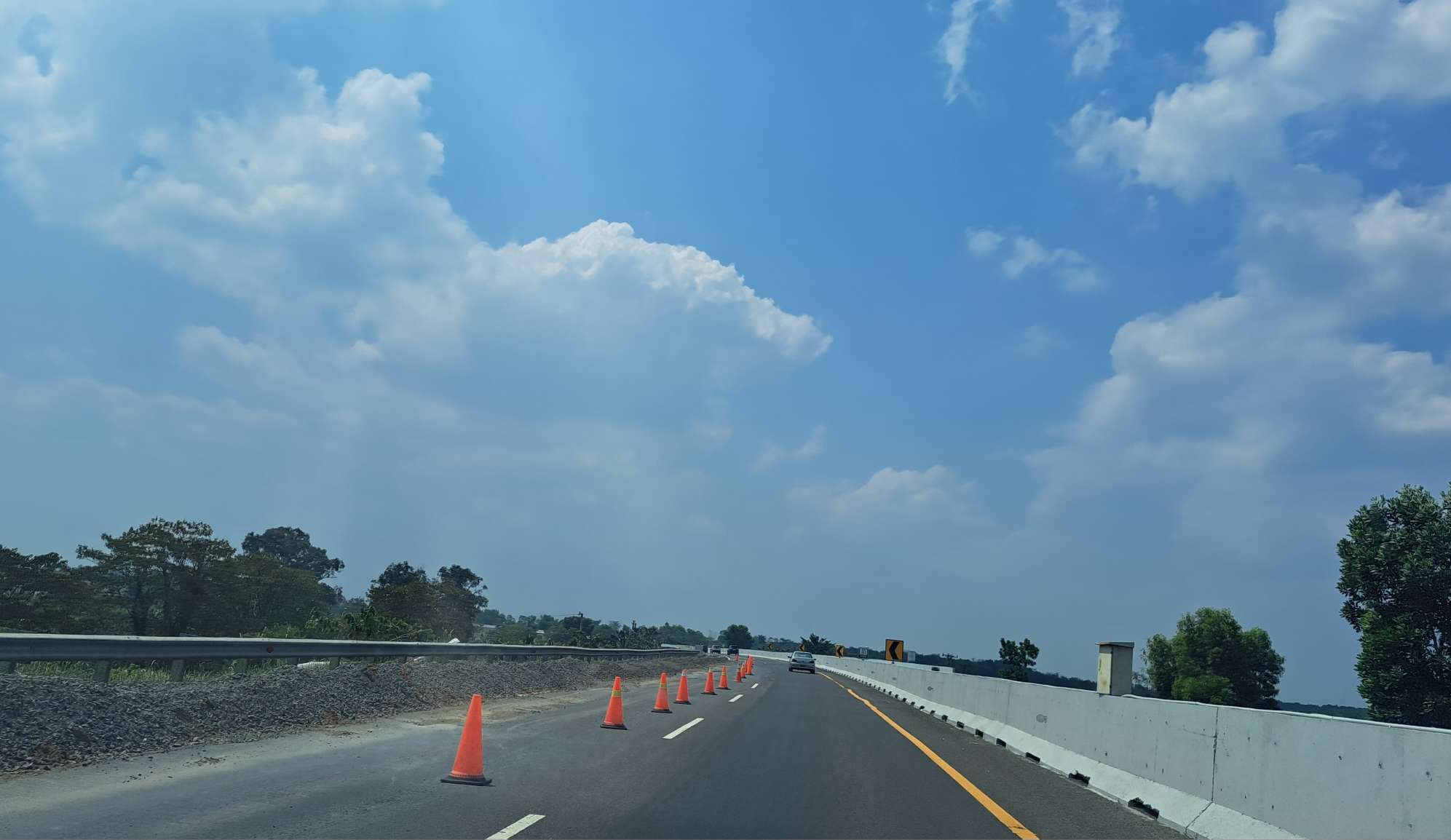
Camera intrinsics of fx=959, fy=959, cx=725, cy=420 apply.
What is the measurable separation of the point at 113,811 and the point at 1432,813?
31.3 ft

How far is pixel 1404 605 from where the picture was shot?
46.7 meters

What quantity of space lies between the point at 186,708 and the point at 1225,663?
8698cm

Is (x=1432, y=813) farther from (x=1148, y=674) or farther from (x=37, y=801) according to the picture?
(x=1148, y=674)

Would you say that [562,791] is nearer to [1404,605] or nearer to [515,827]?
[515,827]

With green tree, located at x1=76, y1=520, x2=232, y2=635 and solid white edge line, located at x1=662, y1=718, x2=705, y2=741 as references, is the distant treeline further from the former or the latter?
solid white edge line, located at x1=662, y1=718, x2=705, y2=741

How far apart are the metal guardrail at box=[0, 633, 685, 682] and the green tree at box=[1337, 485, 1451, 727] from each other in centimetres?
4426

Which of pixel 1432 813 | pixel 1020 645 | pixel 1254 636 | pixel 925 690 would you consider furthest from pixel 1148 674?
pixel 1432 813

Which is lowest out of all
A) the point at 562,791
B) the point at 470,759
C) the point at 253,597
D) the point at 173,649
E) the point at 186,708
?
the point at 253,597

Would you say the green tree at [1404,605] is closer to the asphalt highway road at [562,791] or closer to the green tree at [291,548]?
the asphalt highway road at [562,791]

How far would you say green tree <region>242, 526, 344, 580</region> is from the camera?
100m

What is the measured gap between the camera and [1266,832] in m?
7.97

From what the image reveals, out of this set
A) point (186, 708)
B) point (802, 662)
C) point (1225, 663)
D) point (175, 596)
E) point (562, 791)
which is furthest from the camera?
point (1225, 663)

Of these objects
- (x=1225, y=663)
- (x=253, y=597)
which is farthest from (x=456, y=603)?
(x=1225, y=663)

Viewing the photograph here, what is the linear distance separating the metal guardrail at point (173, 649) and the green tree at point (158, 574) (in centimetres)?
1918
